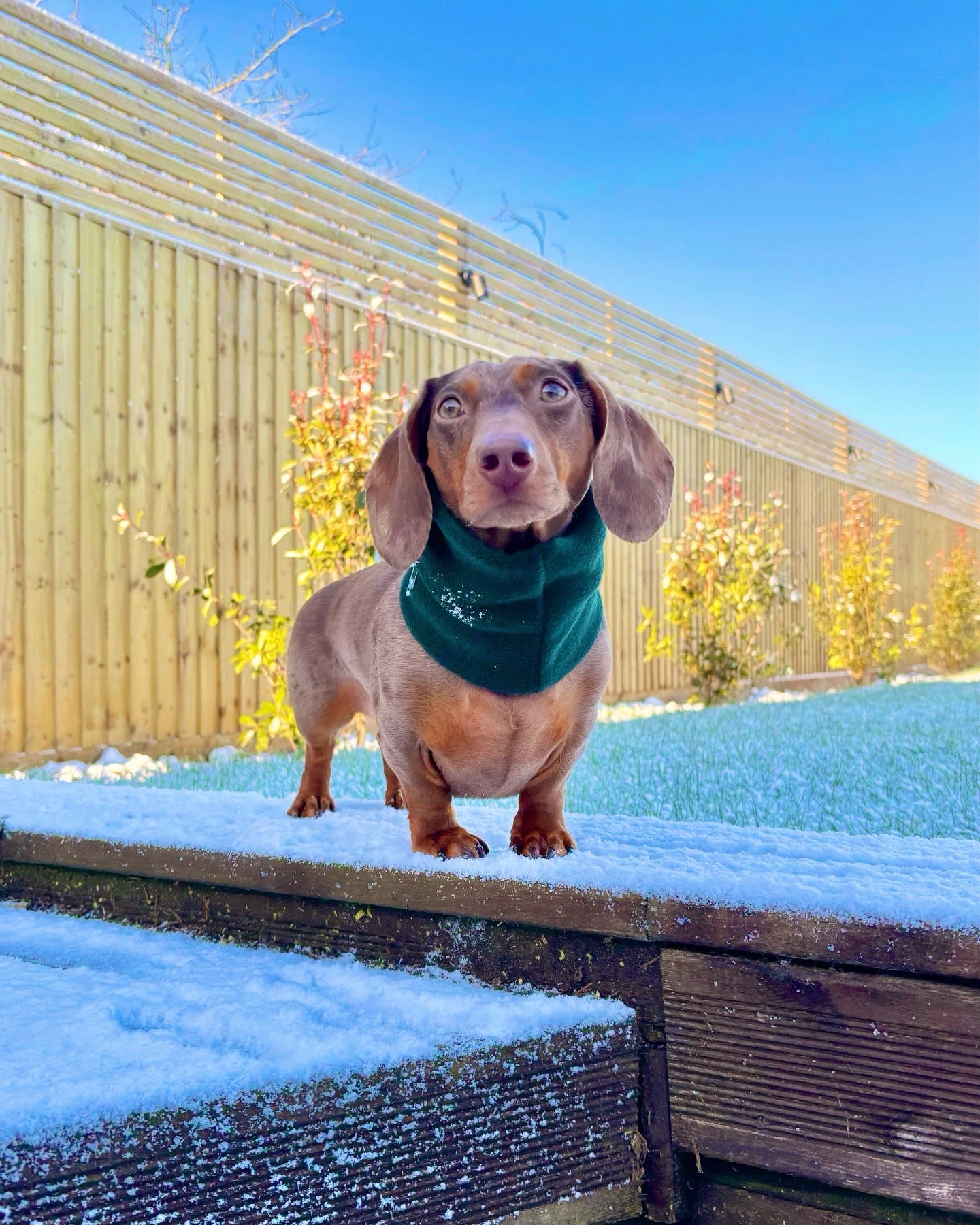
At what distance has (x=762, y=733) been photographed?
12.7ft

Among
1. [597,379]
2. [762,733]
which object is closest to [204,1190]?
[597,379]

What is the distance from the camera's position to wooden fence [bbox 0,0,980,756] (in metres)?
4.28

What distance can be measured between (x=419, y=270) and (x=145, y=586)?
3429 millimetres

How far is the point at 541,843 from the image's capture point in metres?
1.56

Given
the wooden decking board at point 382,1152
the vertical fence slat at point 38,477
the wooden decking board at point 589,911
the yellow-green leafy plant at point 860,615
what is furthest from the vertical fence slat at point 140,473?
the yellow-green leafy plant at point 860,615

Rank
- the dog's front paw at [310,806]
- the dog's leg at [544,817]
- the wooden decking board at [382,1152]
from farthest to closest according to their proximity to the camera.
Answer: the dog's front paw at [310,806], the dog's leg at [544,817], the wooden decking board at [382,1152]

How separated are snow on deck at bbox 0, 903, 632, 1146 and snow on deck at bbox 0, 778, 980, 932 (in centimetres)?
17

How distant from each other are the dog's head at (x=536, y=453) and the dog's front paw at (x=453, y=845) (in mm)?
428

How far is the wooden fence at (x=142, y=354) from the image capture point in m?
4.28

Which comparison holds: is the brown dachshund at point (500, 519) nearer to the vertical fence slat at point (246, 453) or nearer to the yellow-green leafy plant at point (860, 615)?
the vertical fence slat at point (246, 453)

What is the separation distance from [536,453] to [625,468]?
0.19 meters

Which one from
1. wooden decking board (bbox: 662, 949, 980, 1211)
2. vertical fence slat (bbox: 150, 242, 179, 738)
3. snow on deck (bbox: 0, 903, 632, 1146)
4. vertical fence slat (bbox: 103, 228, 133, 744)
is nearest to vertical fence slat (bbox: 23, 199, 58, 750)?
vertical fence slat (bbox: 103, 228, 133, 744)

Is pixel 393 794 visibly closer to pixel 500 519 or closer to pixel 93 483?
pixel 500 519

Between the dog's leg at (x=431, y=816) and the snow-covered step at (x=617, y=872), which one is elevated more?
the dog's leg at (x=431, y=816)
